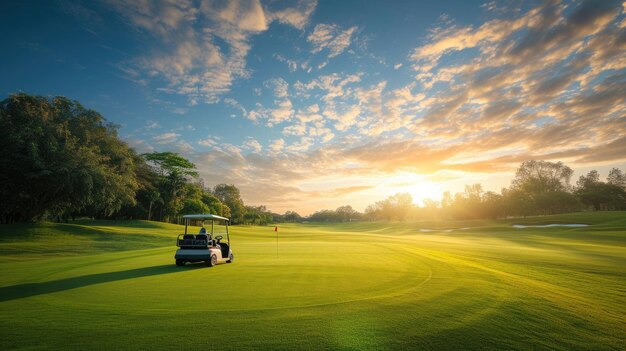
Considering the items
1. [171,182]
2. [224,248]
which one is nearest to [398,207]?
[171,182]

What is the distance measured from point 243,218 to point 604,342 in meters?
121

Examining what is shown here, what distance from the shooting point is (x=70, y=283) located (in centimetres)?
1005

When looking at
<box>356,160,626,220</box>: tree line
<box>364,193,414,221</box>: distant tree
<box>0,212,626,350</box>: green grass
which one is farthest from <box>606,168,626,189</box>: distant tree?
<box>0,212,626,350</box>: green grass

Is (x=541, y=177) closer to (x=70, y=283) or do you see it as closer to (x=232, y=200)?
(x=232, y=200)

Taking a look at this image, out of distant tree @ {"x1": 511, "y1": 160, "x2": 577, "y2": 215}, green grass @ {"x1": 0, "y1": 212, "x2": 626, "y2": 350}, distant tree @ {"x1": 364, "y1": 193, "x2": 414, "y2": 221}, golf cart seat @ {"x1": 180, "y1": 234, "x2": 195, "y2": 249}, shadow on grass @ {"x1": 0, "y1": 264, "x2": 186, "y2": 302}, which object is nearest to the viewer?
green grass @ {"x1": 0, "y1": 212, "x2": 626, "y2": 350}

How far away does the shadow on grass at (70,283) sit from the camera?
870 centimetres

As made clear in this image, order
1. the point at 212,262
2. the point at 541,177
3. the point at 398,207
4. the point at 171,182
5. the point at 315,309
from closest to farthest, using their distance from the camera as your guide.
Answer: the point at 315,309
the point at 212,262
the point at 171,182
the point at 541,177
the point at 398,207

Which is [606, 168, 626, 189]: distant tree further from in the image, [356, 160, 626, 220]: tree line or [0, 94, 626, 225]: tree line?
[0, 94, 626, 225]: tree line

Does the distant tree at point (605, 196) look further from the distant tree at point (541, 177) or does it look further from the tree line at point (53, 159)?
the tree line at point (53, 159)

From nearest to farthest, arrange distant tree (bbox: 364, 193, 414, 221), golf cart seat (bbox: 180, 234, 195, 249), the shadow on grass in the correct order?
the shadow on grass → golf cart seat (bbox: 180, 234, 195, 249) → distant tree (bbox: 364, 193, 414, 221)

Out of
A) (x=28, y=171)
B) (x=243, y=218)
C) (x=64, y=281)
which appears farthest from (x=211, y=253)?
(x=243, y=218)

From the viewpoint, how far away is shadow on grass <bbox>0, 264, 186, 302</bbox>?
8.70m

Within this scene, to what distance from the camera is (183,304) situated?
721 centimetres

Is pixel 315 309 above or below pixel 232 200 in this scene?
below
